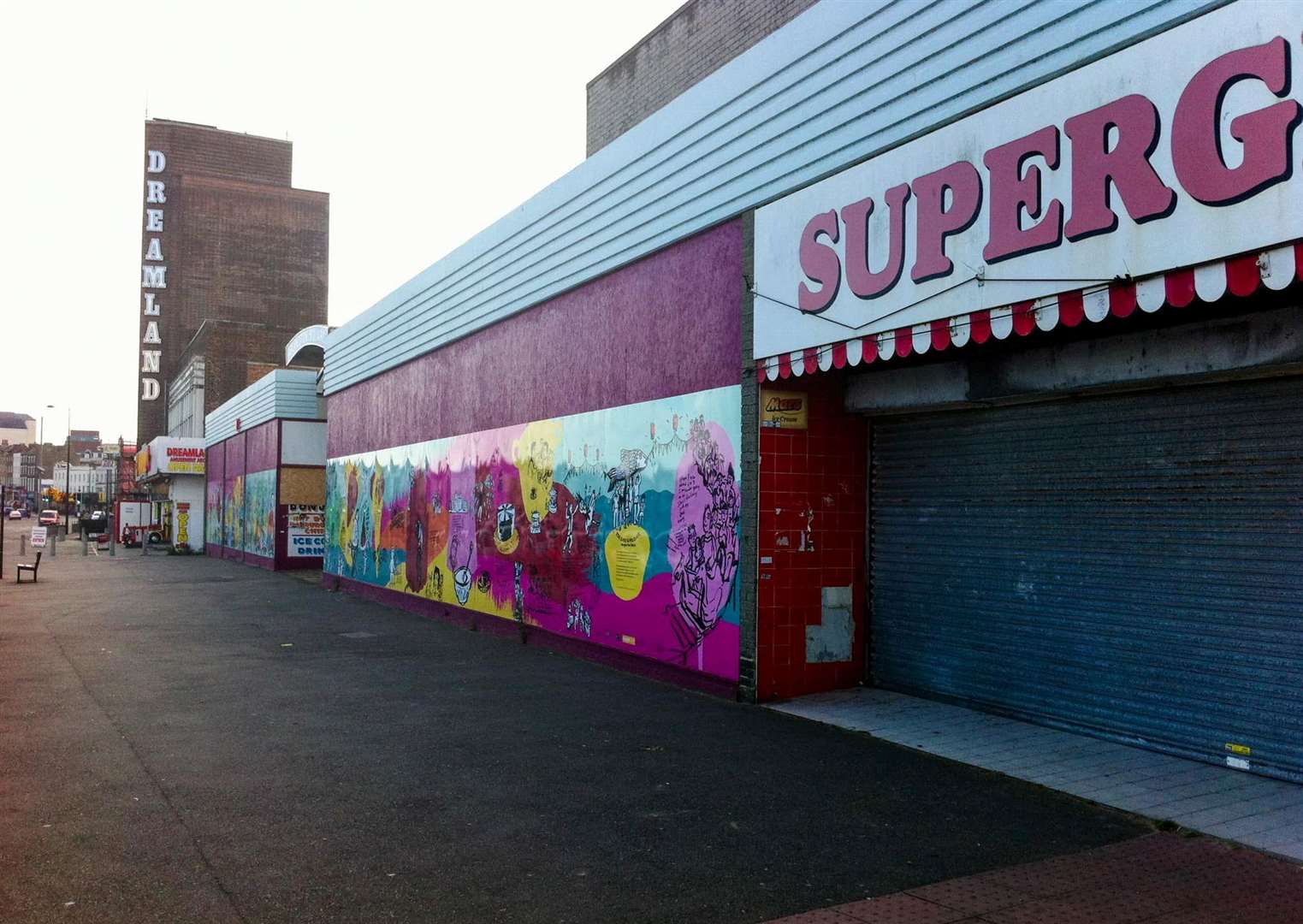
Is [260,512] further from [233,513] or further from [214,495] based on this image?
[214,495]

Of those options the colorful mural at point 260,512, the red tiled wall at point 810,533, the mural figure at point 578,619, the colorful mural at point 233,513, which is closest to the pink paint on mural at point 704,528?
the red tiled wall at point 810,533

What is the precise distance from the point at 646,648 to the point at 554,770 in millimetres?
4151

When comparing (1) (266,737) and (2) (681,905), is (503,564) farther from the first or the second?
(2) (681,905)

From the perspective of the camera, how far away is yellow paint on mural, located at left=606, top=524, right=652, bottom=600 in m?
11.4

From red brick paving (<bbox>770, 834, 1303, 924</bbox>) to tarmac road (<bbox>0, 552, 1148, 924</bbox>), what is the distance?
170 mm

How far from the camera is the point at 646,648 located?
1124 cm

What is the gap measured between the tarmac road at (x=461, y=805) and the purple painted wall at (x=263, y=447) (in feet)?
69.5

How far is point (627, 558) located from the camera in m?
11.8

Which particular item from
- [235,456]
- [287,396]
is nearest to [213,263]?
[235,456]

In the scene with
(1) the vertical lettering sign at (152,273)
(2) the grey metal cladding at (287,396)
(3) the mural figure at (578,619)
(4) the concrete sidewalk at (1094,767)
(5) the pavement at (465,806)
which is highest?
(1) the vertical lettering sign at (152,273)

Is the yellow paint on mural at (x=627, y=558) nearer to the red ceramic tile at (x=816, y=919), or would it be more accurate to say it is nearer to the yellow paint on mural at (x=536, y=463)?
the yellow paint on mural at (x=536, y=463)

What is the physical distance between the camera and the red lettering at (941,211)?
23.9 ft

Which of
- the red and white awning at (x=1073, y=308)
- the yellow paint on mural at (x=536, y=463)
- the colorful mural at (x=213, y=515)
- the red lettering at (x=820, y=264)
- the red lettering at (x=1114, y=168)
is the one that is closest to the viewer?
the red and white awning at (x=1073, y=308)

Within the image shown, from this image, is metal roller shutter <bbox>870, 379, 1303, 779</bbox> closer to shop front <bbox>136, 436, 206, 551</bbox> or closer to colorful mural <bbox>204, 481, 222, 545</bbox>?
colorful mural <bbox>204, 481, 222, 545</bbox>
